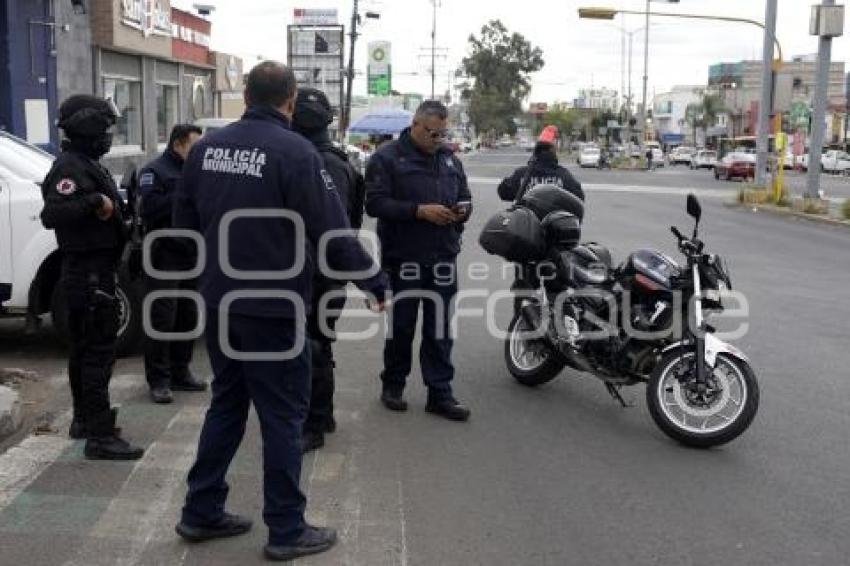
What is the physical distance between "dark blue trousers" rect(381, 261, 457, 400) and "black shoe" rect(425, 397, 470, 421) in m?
0.04

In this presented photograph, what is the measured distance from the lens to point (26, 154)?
299 inches

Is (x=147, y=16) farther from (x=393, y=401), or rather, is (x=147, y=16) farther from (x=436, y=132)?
(x=393, y=401)

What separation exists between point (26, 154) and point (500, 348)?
13.3 ft

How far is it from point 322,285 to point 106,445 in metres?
1.42

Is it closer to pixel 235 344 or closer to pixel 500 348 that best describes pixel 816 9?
pixel 500 348

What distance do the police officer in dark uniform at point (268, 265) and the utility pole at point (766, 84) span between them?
25.5 metres

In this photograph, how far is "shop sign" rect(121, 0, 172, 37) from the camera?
63.4ft

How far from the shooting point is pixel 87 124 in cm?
514

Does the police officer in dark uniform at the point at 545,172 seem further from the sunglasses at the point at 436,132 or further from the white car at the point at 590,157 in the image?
the white car at the point at 590,157

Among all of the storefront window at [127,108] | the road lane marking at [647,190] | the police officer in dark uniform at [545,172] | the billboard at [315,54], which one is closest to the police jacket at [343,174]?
the police officer in dark uniform at [545,172]

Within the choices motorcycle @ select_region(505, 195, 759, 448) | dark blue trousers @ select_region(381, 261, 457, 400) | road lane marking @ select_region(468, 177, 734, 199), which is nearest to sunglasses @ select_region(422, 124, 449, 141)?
dark blue trousers @ select_region(381, 261, 457, 400)

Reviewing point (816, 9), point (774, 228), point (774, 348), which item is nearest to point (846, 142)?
point (816, 9)

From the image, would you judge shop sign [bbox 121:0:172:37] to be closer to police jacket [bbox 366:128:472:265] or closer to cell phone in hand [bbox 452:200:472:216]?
police jacket [bbox 366:128:472:265]

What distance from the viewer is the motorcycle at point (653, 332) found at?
556 cm
